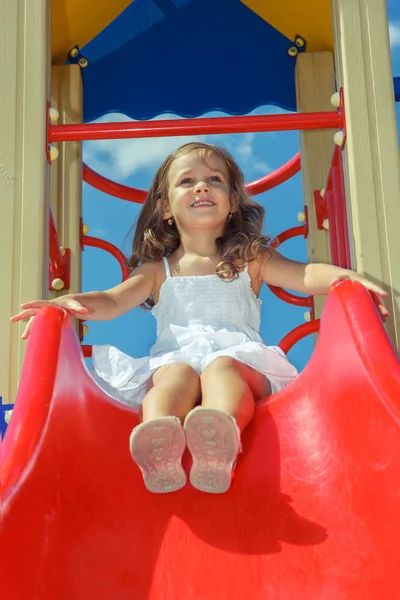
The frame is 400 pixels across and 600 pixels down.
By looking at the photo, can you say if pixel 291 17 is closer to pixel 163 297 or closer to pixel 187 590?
pixel 163 297

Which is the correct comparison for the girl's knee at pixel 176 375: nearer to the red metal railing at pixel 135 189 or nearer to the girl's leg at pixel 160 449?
the girl's leg at pixel 160 449

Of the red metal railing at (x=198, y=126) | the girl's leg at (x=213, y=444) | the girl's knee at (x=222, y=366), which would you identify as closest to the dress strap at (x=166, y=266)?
the red metal railing at (x=198, y=126)

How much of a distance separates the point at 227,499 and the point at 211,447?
0.13 meters

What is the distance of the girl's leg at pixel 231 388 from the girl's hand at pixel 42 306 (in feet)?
0.97

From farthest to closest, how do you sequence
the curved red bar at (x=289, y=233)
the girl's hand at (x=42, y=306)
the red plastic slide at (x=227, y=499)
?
the curved red bar at (x=289, y=233) → the girl's hand at (x=42, y=306) → the red plastic slide at (x=227, y=499)

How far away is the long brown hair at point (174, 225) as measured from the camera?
205 cm

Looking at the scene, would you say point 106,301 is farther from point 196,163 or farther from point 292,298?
point 292,298

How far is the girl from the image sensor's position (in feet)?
4.20

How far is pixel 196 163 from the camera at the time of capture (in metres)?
2.03

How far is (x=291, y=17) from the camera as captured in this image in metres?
2.72

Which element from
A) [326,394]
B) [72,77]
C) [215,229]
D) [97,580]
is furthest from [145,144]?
[97,580]

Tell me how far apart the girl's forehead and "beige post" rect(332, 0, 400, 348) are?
0.35 m

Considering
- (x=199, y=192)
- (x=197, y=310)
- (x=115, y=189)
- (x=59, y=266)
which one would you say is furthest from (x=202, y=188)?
(x=115, y=189)

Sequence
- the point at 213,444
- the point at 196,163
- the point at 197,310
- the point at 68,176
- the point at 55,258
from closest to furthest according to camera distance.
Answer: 1. the point at 213,444
2. the point at 197,310
3. the point at 196,163
4. the point at 55,258
5. the point at 68,176
